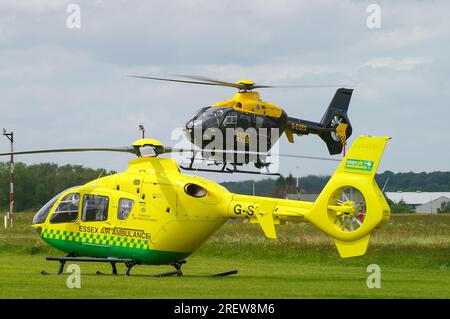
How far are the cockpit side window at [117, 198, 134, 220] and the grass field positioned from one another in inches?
68.3

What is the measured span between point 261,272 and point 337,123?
14666mm

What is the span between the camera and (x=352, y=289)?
24.8m

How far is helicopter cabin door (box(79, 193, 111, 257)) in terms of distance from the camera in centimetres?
2881

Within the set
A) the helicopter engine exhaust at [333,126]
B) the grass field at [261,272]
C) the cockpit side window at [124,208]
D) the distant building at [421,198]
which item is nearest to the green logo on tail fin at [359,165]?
the grass field at [261,272]

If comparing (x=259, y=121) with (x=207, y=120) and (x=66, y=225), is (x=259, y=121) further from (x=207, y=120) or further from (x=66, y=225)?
(x=66, y=225)

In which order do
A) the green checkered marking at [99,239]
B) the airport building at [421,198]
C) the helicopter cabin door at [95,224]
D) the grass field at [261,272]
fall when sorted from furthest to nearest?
the airport building at [421,198] → the helicopter cabin door at [95,224] → the green checkered marking at [99,239] → the grass field at [261,272]

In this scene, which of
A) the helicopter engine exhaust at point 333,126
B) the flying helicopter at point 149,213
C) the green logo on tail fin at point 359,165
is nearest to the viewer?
the green logo on tail fin at point 359,165

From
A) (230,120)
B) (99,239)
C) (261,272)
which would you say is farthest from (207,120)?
(99,239)

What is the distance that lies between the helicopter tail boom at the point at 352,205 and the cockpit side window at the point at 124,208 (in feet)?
14.1

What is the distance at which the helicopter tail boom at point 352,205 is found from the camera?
992 inches

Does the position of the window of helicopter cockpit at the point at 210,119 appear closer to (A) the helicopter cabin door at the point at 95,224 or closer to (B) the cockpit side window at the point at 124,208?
(A) the helicopter cabin door at the point at 95,224

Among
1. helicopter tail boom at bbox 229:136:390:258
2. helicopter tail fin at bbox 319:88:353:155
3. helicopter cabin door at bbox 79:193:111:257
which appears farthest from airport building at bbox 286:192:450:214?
helicopter tail boom at bbox 229:136:390:258
